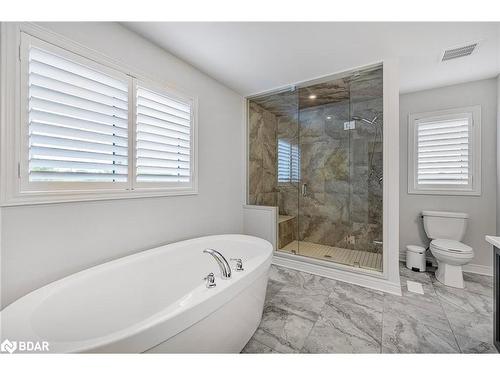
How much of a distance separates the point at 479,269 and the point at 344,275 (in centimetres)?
170

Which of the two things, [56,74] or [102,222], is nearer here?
[56,74]

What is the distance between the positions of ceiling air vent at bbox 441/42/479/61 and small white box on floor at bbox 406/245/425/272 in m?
2.16

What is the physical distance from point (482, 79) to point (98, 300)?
435cm

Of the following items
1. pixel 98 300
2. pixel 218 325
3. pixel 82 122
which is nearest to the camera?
pixel 218 325

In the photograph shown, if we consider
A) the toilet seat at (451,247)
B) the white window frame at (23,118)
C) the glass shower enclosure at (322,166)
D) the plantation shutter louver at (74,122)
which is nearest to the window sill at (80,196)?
the white window frame at (23,118)

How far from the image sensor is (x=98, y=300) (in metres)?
1.29

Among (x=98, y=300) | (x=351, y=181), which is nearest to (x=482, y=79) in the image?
(x=351, y=181)

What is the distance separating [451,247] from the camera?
2.25 m

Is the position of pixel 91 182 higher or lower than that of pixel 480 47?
lower

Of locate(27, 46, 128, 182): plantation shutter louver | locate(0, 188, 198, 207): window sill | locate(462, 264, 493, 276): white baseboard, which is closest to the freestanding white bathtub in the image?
locate(0, 188, 198, 207): window sill

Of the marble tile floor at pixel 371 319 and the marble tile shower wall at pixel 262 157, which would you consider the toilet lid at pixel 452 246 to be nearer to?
the marble tile floor at pixel 371 319

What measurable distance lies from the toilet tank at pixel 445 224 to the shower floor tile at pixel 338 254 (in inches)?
34.0

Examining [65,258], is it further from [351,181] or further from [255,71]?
[351,181]

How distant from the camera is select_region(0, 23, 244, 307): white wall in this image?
123 centimetres
